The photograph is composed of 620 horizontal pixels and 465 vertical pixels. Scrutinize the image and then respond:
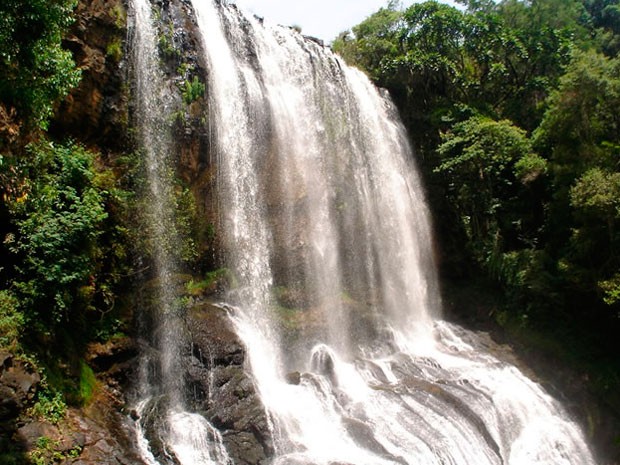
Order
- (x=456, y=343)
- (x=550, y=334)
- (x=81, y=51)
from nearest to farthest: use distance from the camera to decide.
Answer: (x=81, y=51), (x=550, y=334), (x=456, y=343)

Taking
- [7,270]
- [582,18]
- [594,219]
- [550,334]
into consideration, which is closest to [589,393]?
[550,334]

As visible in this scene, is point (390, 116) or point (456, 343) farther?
point (390, 116)

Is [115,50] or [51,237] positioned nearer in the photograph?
[51,237]

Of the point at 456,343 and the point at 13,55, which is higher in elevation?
the point at 13,55

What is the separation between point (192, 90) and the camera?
1382 centimetres

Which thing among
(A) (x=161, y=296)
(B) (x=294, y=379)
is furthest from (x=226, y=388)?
(A) (x=161, y=296)

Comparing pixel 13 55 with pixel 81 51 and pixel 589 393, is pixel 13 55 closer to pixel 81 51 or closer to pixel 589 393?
pixel 81 51

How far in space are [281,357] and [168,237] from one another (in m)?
4.20

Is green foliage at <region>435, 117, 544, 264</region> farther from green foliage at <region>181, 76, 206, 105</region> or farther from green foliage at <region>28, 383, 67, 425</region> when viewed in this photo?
green foliage at <region>28, 383, 67, 425</region>

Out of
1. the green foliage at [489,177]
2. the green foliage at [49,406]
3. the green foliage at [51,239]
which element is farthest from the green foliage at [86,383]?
the green foliage at [489,177]

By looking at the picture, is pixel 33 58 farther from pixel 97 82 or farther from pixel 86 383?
pixel 86 383

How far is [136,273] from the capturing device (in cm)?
1187

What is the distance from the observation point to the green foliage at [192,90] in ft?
45.2

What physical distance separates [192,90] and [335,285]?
7.19m
